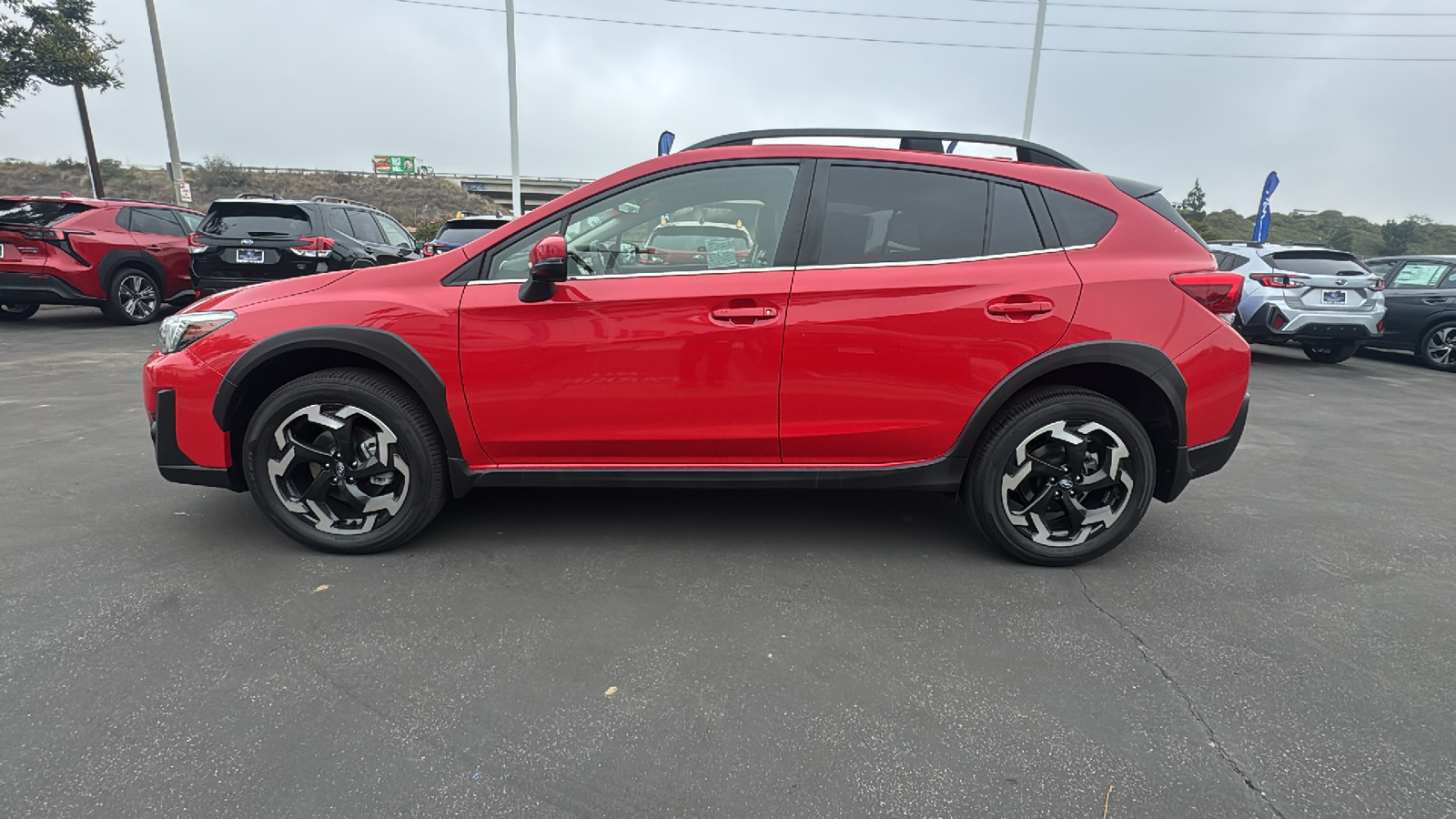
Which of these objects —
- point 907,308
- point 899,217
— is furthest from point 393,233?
point 907,308

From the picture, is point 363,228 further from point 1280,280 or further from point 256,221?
point 1280,280

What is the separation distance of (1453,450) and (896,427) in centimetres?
520

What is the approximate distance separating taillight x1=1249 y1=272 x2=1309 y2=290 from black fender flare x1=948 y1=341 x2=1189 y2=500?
7.77m

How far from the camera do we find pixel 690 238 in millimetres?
3180

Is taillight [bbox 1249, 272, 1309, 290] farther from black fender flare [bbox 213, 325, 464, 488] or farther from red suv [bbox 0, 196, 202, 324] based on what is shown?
red suv [bbox 0, 196, 202, 324]

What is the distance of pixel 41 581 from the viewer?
118 inches

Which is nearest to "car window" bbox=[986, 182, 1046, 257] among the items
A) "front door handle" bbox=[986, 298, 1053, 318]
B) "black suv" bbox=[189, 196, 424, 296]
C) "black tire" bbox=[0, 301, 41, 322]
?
"front door handle" bbox=[986, 298, 1053, 318]

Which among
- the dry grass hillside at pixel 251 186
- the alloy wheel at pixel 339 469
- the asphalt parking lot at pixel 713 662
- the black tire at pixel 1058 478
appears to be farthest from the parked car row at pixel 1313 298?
the dry grass hillside at pixel 251 186

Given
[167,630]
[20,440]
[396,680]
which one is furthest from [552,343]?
[20,440]

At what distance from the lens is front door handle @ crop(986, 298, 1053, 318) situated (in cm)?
305

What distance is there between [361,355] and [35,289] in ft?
30.0

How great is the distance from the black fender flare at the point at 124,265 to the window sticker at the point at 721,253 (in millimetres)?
10187

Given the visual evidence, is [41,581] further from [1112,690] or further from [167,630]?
[1112,690]

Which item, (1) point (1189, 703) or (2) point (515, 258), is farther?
(2) point (515, 258)
